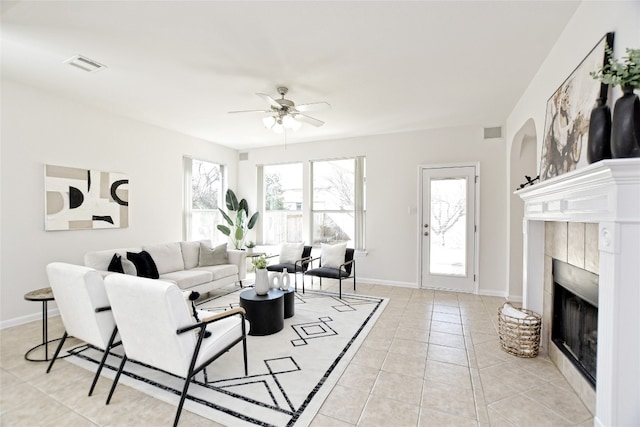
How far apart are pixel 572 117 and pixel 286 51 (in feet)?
7.93

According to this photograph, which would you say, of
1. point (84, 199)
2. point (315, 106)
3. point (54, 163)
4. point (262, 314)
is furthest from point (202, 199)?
point (315, 106)

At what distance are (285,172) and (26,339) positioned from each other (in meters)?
4.75

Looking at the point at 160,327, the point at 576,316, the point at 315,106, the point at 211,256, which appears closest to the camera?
the point at 160,327

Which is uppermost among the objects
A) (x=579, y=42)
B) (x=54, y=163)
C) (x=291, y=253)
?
(x=579, y=42)

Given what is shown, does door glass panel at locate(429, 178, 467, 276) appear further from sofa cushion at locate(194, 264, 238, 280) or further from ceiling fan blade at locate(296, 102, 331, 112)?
sofa cushion at locate(194, 264, 238, 280)

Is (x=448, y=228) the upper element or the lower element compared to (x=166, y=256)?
upper

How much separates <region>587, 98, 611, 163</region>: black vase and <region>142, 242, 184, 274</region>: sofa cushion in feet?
15.9

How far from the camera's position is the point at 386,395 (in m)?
2.18

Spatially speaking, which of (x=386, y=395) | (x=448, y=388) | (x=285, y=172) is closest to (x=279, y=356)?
(x=386, y=395)

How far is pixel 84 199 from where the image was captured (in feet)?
13.4

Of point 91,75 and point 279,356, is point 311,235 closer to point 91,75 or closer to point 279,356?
point 279,356

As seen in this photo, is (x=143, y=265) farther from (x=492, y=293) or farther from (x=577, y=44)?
(x=492, y=293)

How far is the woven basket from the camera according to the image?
2727 millimetres

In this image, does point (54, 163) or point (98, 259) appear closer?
point (98, 259)
